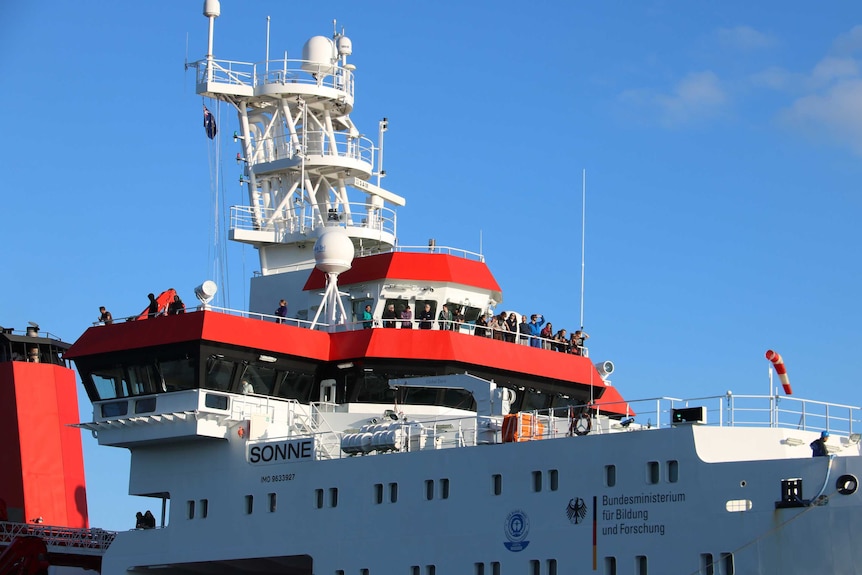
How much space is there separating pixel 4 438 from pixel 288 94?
45.4 ft

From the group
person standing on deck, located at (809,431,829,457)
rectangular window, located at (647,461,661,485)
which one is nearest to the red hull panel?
rectangular window, located at (647,461,661,485)

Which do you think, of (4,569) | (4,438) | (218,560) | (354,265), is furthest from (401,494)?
(4,438)

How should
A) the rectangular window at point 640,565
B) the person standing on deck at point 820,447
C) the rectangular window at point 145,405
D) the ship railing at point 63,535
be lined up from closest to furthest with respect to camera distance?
the person standing on deck at point 820,447, the rectangular window at point 640,565, the rectangular window at point 145,405, the ship railing at point 63,535

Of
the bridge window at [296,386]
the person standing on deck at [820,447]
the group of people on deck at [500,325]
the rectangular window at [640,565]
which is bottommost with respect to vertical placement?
the rectangular window at [640,565]

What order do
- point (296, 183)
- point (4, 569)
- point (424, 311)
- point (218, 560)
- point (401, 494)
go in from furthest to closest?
point (296, 183), point (4, 569), point (424, 311), point (218, 560), point (401, 494)

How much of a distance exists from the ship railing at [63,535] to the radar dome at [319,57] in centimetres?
1476

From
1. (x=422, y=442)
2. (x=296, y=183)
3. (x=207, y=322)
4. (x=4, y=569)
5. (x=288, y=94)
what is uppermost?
(x=288, y=94)

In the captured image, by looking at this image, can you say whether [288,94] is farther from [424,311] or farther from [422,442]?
[422,442]

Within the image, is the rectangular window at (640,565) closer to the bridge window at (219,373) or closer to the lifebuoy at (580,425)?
the lifebuoy at (580,425)

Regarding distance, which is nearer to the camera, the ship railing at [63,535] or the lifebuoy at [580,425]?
the lifebuoy at [580,425]

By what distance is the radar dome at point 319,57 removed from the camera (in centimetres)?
4269

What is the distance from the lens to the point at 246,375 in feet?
111

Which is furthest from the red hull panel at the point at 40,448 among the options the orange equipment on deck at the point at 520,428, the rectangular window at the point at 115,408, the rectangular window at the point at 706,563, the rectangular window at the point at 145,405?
the rectangular window at the point at 706,563

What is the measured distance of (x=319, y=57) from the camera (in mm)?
42781
